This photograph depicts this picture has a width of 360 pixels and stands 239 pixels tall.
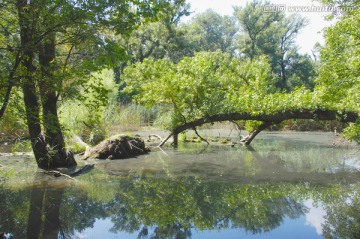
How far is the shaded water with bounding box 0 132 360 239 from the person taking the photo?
4.83 metres

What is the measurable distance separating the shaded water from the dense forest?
1225mm

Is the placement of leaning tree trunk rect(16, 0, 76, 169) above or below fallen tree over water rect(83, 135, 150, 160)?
above

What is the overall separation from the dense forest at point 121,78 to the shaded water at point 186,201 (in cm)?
122

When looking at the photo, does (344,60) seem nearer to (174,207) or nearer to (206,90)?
(174,207)

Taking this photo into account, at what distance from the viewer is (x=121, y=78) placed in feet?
53.7

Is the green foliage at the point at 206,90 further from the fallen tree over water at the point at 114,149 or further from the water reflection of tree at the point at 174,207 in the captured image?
the water reflection of tree at the point at 174,207

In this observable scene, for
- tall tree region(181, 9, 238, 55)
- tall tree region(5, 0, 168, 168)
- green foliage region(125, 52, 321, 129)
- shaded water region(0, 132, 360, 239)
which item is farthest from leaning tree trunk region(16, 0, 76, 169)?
tall tree region(181, 9, 238, 55)

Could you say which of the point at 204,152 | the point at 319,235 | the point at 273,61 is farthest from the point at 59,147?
the point at 273,61

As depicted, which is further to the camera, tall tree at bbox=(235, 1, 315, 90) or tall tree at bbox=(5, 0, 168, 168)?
tall tree at bbox=(235, 1, 315, 90)

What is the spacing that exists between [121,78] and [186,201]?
11.2 meters

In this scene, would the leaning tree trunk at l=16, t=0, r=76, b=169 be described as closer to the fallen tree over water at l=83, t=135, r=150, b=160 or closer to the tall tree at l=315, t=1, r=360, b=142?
the fallen tree over water at l=83, t=135, r=150, b=160

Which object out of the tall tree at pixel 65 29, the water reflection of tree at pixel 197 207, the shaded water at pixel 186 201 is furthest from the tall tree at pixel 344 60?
the tall tree at pixel 65 29

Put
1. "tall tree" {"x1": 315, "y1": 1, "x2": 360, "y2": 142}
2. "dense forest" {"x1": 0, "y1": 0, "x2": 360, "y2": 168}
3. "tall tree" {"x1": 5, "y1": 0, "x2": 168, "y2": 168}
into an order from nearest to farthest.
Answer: "tall tree" {"x1": 5, "y1": 0, "x2": 168, "y2": 168}
"dense forest" {"x1": 0, "y1": 0, "x2": 360, "y2": 168}
"tall tree" {"x1": 315, "y1": 1, "x2": 360, "y2": 142}

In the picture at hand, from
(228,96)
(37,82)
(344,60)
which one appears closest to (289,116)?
(228,96)
